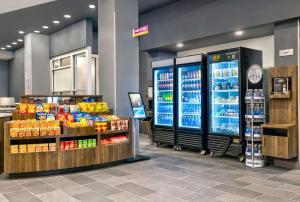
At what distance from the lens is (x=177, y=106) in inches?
279

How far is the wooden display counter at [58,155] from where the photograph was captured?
4.62 meters

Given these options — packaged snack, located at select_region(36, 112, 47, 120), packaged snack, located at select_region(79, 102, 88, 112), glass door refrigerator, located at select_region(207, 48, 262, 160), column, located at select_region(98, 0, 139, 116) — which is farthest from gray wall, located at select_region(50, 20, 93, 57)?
glass door refrigerator, located at select_region(207, 48, 262, 160)

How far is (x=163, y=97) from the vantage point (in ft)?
25.1

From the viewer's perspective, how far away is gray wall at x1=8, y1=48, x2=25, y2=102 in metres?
13.3

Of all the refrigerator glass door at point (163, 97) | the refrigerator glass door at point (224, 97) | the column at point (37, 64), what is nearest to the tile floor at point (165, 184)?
the refrigerator glass door at point (224, 97)

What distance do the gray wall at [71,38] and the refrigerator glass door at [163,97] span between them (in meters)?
3.00

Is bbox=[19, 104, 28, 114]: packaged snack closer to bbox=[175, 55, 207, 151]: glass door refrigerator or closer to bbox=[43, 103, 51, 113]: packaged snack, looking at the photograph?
bbox=[43, 103, 51, 113]: packaged snack

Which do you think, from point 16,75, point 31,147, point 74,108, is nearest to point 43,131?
point 31,147

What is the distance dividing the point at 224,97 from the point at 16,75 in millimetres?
11416

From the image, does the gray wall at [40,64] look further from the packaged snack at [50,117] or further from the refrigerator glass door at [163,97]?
the packaged snack at [50,117]

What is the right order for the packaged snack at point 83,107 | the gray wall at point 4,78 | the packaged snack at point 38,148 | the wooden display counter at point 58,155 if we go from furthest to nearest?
the gray wall at point 4,78 < the packaged snack at point 83,107 < the packaged snack at point 38,148 < the wooden display counter at point 58,155

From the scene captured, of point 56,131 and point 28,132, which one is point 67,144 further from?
point 28,132

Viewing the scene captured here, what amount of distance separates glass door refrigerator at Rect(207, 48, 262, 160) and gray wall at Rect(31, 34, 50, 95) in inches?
290

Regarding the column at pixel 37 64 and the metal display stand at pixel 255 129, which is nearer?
the metal display stand at pixel 255 129
